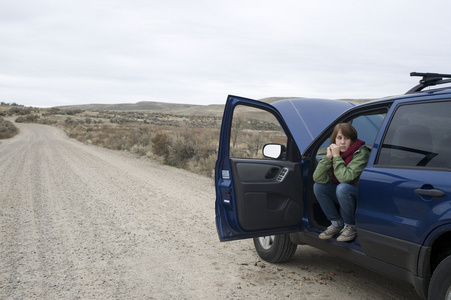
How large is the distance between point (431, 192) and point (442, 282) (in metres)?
0.60

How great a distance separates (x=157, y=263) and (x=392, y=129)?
3199 mm

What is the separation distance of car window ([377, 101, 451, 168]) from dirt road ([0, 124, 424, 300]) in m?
1.63

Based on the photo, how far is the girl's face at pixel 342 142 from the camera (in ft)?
12.9

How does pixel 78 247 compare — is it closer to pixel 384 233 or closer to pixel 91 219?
pixel 91 219

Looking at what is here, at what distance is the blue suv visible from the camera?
2867 mm

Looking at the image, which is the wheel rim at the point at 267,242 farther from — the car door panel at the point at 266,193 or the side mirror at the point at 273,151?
Result: the side mirror at the point at 273,151

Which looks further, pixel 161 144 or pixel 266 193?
pixel 161 144

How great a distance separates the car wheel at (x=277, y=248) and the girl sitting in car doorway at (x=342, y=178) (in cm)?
79

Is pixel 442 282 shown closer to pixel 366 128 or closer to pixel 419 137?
pixel 419 137

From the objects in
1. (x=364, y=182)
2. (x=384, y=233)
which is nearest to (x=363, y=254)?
(x=384, y=233)

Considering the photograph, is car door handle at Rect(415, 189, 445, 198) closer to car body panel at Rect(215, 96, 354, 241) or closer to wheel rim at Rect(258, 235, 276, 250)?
car body panel at Rect(215, 96, 354, 241)

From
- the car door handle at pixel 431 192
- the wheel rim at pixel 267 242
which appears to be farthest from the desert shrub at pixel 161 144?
the car door handle at pixel 431 192

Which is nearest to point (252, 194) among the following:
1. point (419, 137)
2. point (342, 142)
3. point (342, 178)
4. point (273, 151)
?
point (273, 151)

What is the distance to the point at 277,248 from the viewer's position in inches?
191
